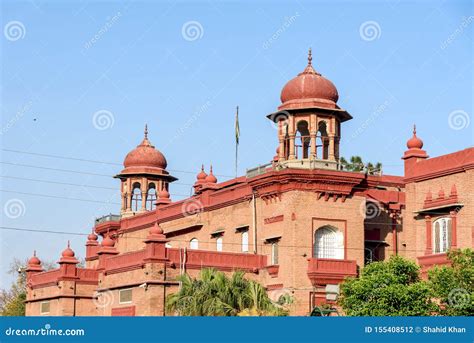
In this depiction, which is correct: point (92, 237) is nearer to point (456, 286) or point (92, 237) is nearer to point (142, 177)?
point (142, 177)

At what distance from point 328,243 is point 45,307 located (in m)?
18.9

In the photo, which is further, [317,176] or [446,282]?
[317,176]

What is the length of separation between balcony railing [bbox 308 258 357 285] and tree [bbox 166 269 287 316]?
7.40 ft

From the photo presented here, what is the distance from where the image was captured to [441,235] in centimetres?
4581

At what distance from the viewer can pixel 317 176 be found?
45750 mm

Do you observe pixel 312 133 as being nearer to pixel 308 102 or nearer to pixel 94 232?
pixel 308 102

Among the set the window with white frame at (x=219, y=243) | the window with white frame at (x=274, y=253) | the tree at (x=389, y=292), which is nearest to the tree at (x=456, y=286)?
the tree at (x=389, y=292)

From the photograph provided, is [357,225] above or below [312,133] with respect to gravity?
below

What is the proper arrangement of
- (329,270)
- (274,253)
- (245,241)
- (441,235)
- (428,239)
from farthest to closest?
(245,241)
(274,253)
(428,239)
(441,235)
(329,270)

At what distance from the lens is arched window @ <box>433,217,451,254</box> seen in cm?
4541

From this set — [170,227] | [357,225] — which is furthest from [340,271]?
[170,227]

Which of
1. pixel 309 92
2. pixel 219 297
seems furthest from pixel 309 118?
pixel 219 297

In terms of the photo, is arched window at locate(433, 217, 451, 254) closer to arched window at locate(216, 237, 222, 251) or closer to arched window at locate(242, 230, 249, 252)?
arched window at locate(242, 230, 249, 252)

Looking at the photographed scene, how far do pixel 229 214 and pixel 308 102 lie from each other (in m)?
7.20
